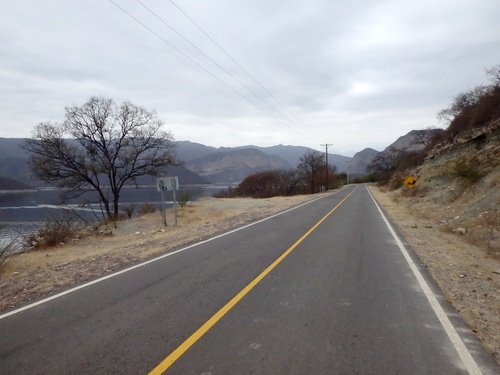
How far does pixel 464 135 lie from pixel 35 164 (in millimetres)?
39050

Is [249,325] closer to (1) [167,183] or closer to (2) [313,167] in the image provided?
(1) [167,183]

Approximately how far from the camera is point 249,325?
4.57 meters

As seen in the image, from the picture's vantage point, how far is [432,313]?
16.3 feet

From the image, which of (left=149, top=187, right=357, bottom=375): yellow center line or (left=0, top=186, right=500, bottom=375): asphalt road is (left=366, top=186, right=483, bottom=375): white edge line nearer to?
(left=0, top=186, right=500, bottom=375): asphalt road

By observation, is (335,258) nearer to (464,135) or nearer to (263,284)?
(263,284)

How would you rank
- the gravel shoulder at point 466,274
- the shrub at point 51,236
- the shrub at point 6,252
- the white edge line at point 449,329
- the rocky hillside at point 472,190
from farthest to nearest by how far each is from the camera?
the shrub at point 51,236 → the rocky hillside at point 472,190 → the shrub at point 6,252 → the gravel shoulder at point 466,274 → the white edge line at point 449,329

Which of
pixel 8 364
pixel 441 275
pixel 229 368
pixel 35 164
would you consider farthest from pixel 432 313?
pixel 35 164

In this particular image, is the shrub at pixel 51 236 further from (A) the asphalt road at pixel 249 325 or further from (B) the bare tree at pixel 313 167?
(B) the bare tree at pixel 313 167

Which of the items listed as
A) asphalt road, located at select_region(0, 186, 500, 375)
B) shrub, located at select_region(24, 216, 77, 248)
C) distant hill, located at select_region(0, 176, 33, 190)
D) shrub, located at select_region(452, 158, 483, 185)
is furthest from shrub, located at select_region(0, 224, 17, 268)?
distant hill, located at select_region(0, 176, 33, 190)

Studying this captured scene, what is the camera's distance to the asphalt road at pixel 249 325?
3.64m

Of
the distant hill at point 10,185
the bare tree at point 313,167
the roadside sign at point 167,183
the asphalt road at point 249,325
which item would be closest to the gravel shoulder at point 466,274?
the asphalt road at point 249,325

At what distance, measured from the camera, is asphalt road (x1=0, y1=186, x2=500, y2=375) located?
364cm

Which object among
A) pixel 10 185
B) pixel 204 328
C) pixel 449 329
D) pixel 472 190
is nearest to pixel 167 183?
pixel 204 328

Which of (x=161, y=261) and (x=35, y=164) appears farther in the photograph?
(x=35, y=164)
